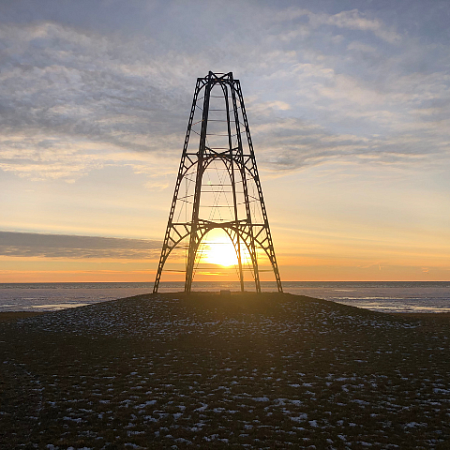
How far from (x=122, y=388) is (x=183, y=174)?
2617cm

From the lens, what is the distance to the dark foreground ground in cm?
996

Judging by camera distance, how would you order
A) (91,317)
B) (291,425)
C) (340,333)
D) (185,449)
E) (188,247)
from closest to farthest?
(185,449), (291,425), (340,333), (91,317), (188,247)

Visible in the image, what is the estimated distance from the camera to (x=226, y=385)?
14.2 metres

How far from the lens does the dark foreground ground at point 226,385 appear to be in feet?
32.7

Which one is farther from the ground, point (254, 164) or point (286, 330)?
point (254, 164)

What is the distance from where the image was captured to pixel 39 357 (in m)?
19.0

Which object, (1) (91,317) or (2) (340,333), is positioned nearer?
(2) (340,333)

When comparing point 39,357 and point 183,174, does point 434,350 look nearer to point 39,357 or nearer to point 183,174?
point 39,357

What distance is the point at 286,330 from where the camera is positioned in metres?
25.6

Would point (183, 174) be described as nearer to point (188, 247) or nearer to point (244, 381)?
point (188, 247)

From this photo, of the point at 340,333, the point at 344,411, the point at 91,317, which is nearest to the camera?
the point at 344,411

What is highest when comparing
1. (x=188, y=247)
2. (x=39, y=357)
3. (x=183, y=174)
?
(x=183, y=174)

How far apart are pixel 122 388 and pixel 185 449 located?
537 centimetres

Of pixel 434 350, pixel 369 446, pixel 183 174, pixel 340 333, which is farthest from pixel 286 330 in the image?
pixel 183 174
